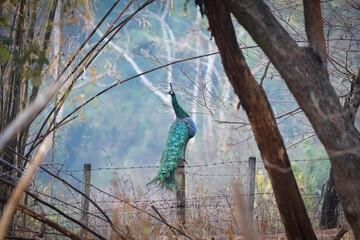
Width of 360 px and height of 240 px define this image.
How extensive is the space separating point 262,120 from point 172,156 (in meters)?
5.73

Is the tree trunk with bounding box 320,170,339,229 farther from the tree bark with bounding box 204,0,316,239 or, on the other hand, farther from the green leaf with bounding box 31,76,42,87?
the green leaf with bounding box 31,76,42,87

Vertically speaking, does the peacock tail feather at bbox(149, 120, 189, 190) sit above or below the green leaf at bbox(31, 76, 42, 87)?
above

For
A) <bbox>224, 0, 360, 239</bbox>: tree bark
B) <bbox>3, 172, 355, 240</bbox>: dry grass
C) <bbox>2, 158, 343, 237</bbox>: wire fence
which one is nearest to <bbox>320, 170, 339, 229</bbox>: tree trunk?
<bbox>2, 158, 343, 237</bbox>: wire fence

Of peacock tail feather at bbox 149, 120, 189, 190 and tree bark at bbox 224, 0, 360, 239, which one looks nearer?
tree bark at bbox 224, 0, 360, 239

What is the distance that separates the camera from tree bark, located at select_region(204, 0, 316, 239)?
6.92 feet

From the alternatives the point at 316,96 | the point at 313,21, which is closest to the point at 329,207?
the point at 313,21

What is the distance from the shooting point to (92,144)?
2570cm

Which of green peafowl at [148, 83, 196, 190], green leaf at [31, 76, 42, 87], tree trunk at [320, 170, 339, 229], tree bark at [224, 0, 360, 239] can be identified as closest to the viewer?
green leaf at [31, 76, 42, 87]

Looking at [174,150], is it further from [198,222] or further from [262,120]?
[262,120]

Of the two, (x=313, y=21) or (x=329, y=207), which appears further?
(x=329, y=207)

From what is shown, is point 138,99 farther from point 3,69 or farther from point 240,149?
point 3,69

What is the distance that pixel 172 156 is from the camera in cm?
784

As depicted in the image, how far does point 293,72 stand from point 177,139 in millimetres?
6210

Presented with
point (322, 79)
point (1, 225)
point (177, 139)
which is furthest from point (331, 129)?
point (177, 139)
